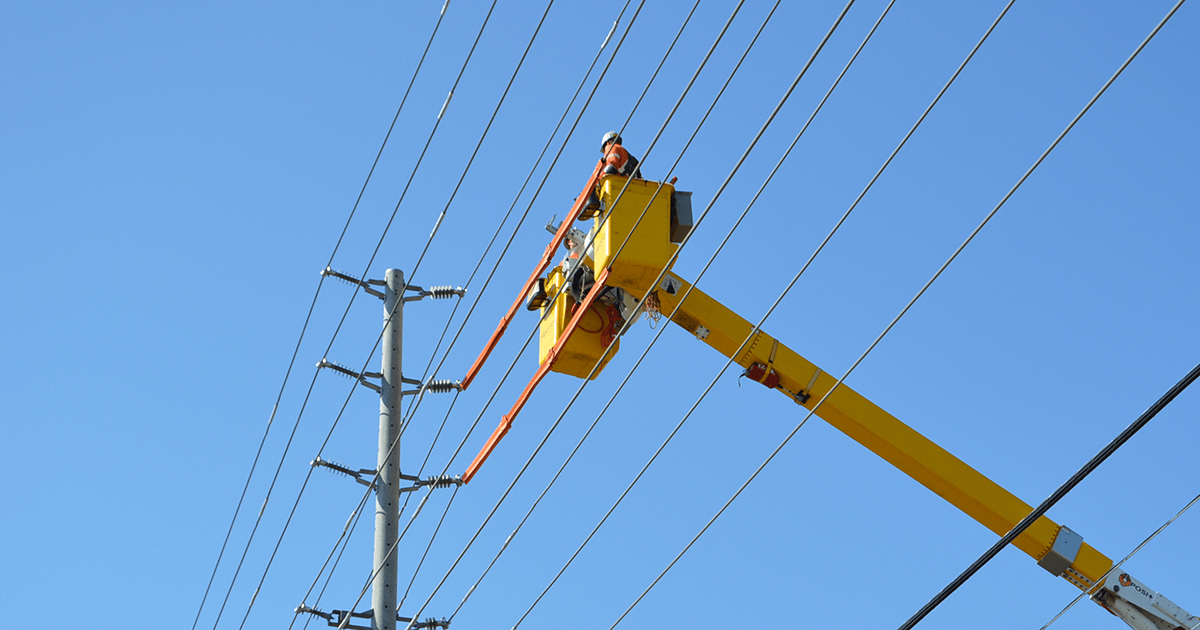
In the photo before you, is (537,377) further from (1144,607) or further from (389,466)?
(1144,607)

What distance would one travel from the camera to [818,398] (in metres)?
10.7

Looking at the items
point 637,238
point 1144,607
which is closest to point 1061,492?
point 637,238

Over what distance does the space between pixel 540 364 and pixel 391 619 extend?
9.92 ft

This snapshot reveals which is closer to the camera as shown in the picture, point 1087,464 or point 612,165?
point 1087,464

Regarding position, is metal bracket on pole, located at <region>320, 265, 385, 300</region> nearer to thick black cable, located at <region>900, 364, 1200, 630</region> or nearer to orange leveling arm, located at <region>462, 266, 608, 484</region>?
orange leveling arm, located at <region>462, 266, 608, 484</region>

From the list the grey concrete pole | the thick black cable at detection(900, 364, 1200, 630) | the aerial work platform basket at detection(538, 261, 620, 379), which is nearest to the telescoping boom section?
the aerial work platform basket at detection(538, 261, 620, 379)

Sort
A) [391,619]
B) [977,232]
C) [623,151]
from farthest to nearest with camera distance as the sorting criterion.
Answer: [391,619] < [623,151] < [977,232]

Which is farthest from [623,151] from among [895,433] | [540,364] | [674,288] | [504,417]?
[895,433]

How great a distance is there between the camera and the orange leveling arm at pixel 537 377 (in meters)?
9.45

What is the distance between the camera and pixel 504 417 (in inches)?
426

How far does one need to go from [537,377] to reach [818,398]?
2450 mm

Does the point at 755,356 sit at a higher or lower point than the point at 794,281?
higher

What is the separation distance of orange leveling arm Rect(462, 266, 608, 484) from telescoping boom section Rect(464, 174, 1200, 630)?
0.01 m

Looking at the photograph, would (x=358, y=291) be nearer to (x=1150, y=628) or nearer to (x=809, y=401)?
(x=809, y=401)
